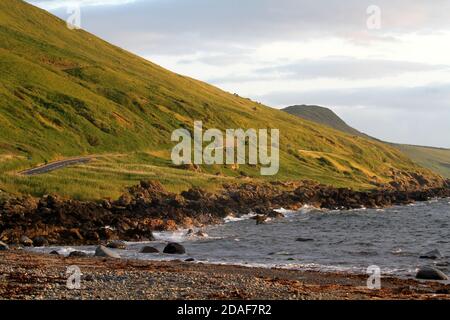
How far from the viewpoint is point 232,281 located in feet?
111

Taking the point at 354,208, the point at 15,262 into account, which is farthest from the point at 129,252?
the point at 354,208

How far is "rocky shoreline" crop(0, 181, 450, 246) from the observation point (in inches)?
2323

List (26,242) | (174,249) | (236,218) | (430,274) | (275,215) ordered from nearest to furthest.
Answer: (430,274) < (174,249) < (26,242) < (236,218) < (275,215)

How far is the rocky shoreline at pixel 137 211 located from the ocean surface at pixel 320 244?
3.21 meters

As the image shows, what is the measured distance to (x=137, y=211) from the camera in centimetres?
7756

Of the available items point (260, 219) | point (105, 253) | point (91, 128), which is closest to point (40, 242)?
point (105, 253)

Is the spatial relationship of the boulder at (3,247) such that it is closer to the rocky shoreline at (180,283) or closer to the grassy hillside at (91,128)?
the rocky shoreline at (180,283)

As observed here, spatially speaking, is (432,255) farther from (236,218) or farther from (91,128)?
(91,128)

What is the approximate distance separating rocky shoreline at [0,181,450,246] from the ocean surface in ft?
10.5

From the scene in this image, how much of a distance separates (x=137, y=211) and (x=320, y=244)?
85.1 ft

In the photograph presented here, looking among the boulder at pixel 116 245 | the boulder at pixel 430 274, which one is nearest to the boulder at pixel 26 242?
the boulder at pixel 116 245

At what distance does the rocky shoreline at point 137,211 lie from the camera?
59.0m

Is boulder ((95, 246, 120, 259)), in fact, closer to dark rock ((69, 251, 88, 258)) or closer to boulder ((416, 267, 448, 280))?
dark rock ((69, 251, 88, 258))
